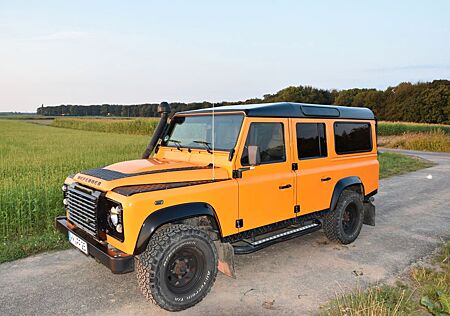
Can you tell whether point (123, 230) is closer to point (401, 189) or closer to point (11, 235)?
point (11, 235)

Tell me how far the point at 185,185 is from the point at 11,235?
12.9 ft

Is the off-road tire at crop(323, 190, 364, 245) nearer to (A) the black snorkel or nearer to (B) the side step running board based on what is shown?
(B) the side step running board

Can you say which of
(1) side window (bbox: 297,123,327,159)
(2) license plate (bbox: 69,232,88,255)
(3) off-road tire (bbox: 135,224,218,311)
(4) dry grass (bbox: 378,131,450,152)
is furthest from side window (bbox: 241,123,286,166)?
(4) dry grass (bbox: 378,131,450,152)

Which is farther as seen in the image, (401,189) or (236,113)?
(401,189)

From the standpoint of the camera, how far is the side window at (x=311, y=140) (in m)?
4.95

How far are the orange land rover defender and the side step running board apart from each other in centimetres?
2

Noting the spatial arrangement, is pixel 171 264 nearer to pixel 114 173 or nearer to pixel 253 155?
pixel 114 173

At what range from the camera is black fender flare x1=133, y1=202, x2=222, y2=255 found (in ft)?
11.2

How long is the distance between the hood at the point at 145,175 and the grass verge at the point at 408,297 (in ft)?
6.21

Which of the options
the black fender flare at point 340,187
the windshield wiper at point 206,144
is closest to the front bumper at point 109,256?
the windshield wiper at point 206,144

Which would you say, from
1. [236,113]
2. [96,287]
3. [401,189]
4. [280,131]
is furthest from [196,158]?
[401,189]

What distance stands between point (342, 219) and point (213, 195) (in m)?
2.74

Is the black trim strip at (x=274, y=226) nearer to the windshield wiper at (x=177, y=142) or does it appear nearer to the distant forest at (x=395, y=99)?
the windshield wiper at (x=177, y=142)

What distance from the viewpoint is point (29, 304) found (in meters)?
3.77
